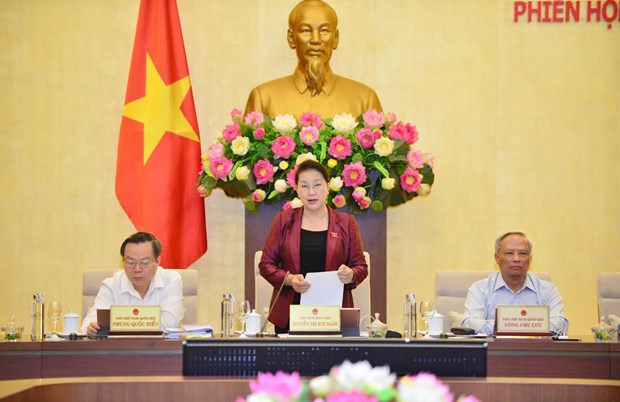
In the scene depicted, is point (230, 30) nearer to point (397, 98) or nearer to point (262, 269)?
point (397, 98)

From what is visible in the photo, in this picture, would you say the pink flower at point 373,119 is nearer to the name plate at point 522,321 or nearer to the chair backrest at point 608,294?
the chair backrest at point 608,294

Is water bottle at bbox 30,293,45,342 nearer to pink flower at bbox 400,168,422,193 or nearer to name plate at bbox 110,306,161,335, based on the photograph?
name plate at bbox 110,306,161,335

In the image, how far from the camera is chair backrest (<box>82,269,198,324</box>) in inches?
175

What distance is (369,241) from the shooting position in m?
5.47

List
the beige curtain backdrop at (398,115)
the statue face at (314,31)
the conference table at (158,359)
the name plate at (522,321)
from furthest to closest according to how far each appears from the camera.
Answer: the beige curtain backdrop at (398,115), the statue face at (314,31), the name plate at (522,321), the conference table at (158,359)

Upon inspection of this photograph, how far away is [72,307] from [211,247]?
0.96 metres

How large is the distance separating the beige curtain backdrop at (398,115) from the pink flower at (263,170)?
1.40 m

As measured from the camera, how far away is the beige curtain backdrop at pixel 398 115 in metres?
6.38

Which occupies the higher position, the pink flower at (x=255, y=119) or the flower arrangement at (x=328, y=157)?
the pink flower at (x=255, y=119)

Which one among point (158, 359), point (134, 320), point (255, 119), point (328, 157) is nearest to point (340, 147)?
point (328, 157)

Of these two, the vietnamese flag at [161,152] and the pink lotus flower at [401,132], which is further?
the vietnamese flag at [161,152]

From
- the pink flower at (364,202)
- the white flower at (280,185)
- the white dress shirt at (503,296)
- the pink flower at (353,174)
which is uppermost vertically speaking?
the pink flower at (353,174)

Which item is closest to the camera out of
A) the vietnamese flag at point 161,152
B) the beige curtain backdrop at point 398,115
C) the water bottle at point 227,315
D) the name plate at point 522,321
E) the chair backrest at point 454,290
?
the name plate at point 522,321

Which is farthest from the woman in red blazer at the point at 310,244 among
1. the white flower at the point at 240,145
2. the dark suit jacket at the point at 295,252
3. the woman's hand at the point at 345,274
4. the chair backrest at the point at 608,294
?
the chair backrest at the point at 608,294
